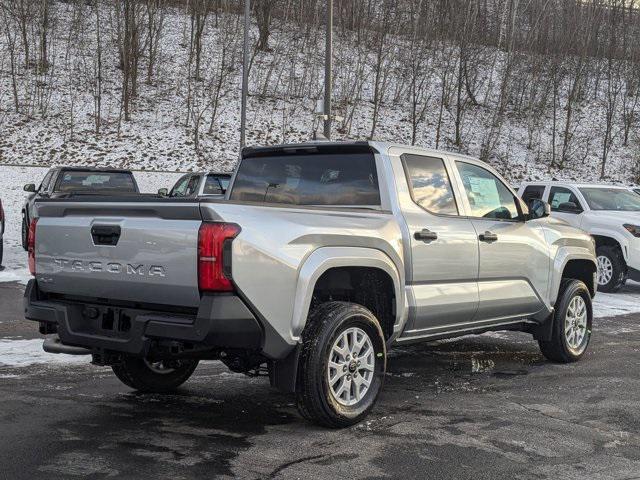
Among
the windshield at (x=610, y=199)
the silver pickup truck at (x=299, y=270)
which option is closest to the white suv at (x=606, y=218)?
the windshield at (x=610, y=199)

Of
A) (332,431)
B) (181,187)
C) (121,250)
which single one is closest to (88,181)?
(181,187)

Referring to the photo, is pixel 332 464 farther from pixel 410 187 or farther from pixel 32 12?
pixel 32 12

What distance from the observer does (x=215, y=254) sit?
4.14 m

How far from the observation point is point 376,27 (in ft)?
140

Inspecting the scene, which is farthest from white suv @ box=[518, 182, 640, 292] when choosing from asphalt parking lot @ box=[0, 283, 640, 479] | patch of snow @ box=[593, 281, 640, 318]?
asphalt parking lot @ box=[0, 283, 640, 479]

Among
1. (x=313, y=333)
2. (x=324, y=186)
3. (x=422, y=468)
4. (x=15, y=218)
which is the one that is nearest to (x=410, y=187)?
(x=324, y=186)

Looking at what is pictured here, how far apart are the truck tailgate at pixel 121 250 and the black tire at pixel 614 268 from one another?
35.6 feet

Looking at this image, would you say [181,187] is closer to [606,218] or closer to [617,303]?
[606,218]

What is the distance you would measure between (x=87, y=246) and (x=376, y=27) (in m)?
40.3

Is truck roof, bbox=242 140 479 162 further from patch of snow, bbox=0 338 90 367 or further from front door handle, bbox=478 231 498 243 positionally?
patch of snow, bbox=0 338 90 367

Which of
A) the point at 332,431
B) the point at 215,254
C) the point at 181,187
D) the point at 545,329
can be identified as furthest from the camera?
the point at 181,187

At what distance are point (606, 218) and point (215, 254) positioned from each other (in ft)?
35.8

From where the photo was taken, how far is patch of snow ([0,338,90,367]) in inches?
264

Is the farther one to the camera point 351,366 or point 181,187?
point 181,187
